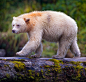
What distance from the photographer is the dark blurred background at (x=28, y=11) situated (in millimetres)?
8117

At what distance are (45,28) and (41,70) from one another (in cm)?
127

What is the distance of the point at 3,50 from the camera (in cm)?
800

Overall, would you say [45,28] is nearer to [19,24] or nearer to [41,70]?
[19,24]

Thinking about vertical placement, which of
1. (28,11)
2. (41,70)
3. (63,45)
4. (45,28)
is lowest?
(41,70)

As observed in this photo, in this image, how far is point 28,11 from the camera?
1011 centimetres

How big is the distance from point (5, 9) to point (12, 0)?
4.97ft

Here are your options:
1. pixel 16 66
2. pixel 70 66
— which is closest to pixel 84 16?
pixel 70 66

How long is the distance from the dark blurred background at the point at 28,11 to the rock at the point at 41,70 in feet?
13.0

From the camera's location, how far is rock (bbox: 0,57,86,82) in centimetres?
363

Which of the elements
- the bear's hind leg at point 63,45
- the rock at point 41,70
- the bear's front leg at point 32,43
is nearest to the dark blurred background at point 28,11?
the bear's hind leg at point 63,45

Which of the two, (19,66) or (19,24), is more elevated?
(19,24)

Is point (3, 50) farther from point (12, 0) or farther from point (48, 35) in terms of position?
point (12, 0)

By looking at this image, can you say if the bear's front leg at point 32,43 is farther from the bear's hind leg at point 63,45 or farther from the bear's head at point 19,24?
the bear's hind leg at point 63,45

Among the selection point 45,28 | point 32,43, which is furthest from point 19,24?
point 45,28
